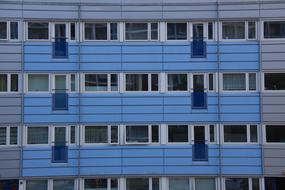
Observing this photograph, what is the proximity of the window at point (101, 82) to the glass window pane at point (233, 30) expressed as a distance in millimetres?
5782

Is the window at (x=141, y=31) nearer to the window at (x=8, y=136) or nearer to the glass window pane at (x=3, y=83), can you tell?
the glass window pane at (x=3, y=83)

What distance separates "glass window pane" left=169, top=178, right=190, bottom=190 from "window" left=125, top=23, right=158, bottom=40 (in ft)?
22.8

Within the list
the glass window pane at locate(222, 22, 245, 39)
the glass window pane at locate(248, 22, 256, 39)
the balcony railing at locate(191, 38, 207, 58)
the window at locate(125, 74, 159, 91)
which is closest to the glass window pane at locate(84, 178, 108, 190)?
the window at locate(125, 74, 159, 91)

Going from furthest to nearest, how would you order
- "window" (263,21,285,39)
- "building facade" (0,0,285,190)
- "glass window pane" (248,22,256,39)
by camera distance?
"glass window pane" (248,22,256,39)
"window" (263,21,285,39)
"building facade" (0,0,285,190)

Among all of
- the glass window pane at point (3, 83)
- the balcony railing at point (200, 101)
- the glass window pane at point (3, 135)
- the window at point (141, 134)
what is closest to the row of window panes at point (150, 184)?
the window at point (141, 134)

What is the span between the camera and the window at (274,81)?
888 inches

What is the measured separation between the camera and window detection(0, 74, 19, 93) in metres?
22.4

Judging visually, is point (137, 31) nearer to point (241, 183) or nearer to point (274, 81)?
point (274, 81)

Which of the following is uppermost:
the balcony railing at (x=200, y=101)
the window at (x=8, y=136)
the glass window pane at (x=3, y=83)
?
the glass window pane at (x=3, y=83)

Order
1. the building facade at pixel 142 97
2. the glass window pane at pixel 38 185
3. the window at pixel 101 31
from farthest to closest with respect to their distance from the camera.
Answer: the window at pixel 101 31, the glass window pane at pixel 38 185, the building facade at pixel 142 97

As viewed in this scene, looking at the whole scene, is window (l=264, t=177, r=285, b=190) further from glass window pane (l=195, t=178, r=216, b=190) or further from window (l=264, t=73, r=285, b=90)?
window (l=264, t=73, r=285, b=90)

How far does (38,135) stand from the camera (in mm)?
22484

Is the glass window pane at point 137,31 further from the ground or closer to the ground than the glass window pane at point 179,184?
further from the ground

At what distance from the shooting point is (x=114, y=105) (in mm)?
22516
